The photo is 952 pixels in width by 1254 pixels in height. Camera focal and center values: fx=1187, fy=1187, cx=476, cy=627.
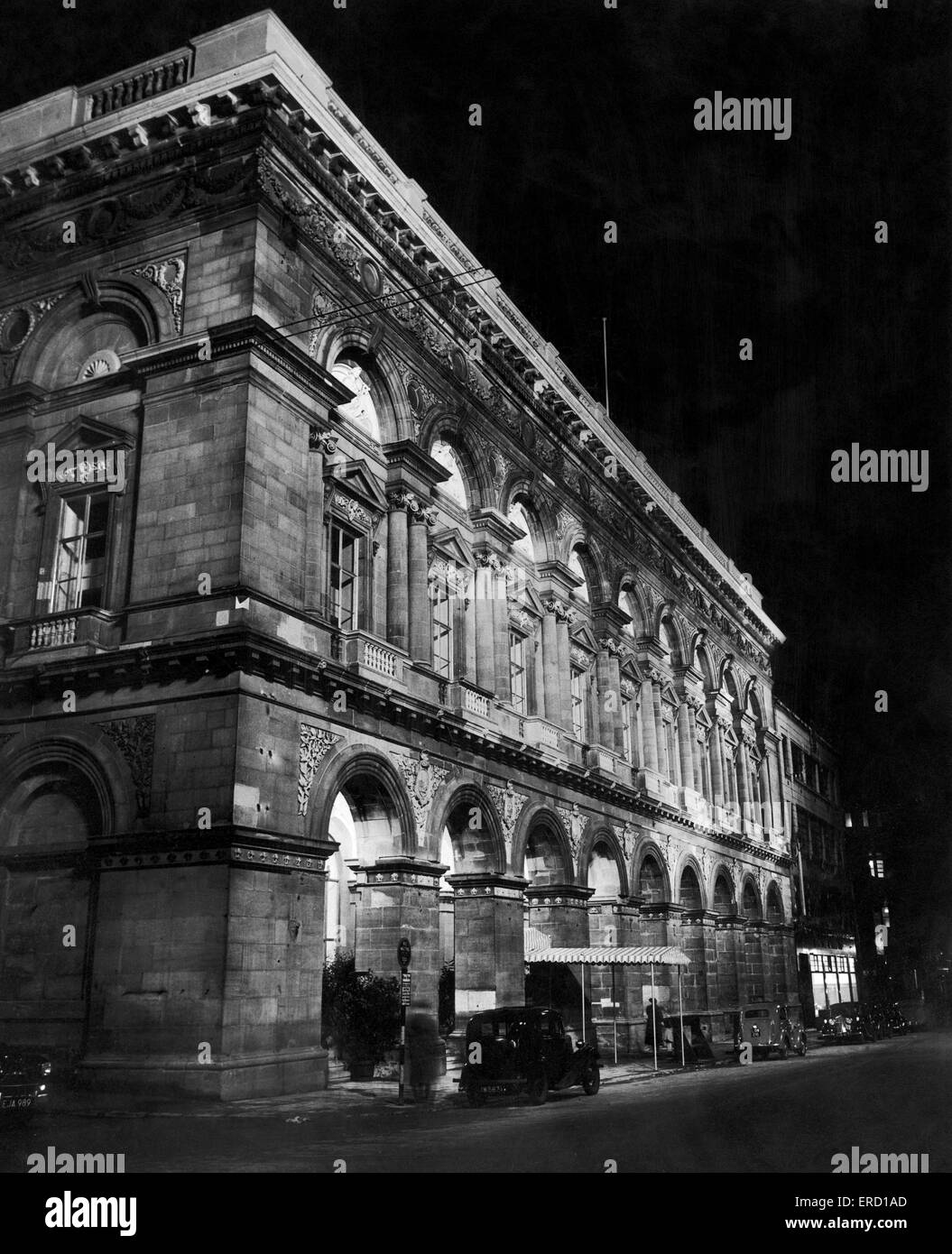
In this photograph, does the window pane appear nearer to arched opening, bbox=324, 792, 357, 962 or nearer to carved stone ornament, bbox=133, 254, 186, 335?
arched opening, bbox=324, 792, 357, 962

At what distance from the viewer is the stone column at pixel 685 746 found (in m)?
40.0

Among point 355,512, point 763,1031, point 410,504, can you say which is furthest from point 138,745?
point 763,1031

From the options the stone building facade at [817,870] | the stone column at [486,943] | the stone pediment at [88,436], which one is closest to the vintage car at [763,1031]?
the stone column at [486,943]

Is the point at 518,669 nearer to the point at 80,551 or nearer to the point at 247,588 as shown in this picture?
the point at 80,551

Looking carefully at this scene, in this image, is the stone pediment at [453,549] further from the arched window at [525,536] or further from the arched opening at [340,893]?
the arched opening at [340,893]

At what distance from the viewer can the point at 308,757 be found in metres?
19.5

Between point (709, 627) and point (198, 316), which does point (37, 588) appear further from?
point (709, 627)

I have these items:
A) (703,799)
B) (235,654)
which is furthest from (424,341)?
(703,799)

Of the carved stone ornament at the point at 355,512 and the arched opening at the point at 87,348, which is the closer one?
the arched opening at the point at 87,348

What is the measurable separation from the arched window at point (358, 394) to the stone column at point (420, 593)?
2.01m

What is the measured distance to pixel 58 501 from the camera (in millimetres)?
21219

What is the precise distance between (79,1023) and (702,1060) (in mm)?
16362

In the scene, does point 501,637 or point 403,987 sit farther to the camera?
point 501,637

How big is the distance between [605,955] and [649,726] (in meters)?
11.3
